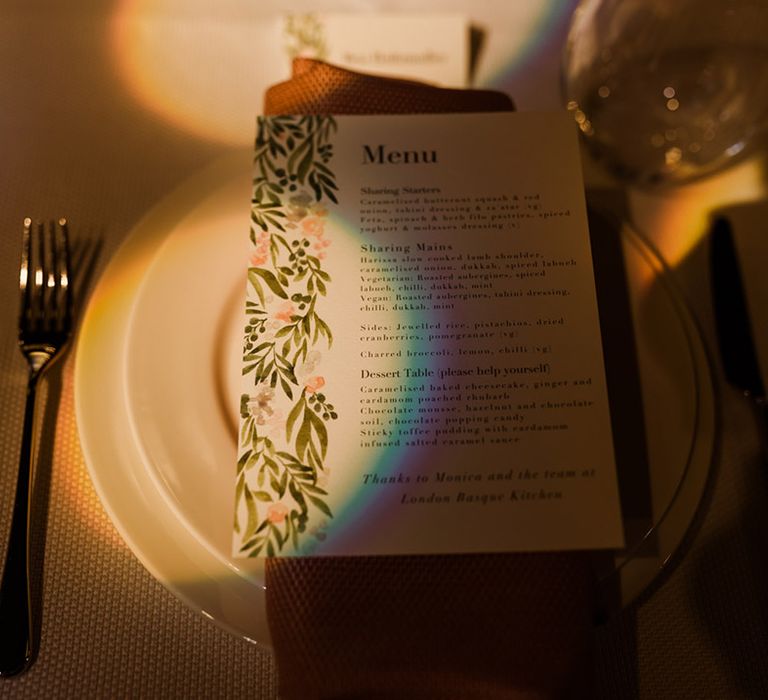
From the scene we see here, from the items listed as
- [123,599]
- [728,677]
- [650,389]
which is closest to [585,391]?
[650,389]

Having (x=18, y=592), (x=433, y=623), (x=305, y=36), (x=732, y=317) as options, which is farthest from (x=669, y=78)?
(x=18, y=592)

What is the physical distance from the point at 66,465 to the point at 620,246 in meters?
0.51

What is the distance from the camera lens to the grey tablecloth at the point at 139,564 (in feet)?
1.45

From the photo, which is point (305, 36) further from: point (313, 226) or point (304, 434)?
point (304, 434)

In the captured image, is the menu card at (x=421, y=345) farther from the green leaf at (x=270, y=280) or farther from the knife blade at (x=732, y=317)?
the knife blade at (x=732, y=317)

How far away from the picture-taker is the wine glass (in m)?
0.62

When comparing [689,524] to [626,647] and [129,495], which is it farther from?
[129,495]

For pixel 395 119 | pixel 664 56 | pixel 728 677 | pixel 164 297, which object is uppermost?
pixel 664 56

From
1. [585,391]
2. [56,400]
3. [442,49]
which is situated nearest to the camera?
[585,391]

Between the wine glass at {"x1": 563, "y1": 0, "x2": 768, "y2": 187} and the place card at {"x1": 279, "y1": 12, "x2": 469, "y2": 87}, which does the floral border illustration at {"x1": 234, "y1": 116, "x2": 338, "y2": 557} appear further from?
the wine glass at {"x1": 563, "y1": 0, "x2": 768, "y2": 187}

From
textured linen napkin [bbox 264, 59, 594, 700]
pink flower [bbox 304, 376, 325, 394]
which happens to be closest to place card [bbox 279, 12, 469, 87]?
pink flower [bbox 304, 376, 325, 394]

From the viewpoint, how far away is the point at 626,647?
450 mm

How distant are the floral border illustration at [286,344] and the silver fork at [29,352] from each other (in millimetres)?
192

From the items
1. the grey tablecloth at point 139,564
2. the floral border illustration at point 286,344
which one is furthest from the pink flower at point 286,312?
the grey tablecloth at point 139,564
